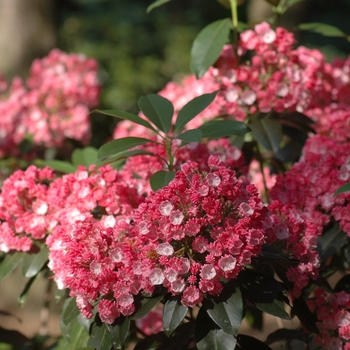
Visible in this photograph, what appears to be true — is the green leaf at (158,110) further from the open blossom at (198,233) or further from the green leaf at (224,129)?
the open blossom at (198,233)

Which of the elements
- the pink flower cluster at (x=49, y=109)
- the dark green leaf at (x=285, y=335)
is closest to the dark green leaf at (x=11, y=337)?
the dark green leaf at (x=285, y=335)

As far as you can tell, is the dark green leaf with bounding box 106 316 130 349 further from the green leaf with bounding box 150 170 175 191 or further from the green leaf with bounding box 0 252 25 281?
the green leaf with bounding box 0 252 25 281

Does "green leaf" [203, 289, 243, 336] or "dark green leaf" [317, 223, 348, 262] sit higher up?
"green leaf" [203, 289, 243, 336]

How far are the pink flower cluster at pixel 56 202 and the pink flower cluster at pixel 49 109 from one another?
1541mm

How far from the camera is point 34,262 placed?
1639mm

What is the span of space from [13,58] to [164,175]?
329 centimetres

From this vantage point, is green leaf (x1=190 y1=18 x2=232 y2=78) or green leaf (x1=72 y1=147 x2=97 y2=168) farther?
green leaf (x1=72 y1=147 x2=97 y2=168)

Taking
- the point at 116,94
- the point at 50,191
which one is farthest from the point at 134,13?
the point at 50,191

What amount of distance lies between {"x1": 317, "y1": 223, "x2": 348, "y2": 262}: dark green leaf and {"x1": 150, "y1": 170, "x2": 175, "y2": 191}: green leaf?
0.43 m

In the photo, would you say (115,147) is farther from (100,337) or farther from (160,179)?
(100,337)

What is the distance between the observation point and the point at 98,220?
1.58 meters

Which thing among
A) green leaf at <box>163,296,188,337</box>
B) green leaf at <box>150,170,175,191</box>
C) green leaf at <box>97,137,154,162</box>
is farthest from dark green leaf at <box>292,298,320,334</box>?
green leaf at <box>97,137,154,162</box>

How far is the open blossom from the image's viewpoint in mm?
1219

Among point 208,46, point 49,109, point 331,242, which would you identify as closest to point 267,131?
point 208,46
